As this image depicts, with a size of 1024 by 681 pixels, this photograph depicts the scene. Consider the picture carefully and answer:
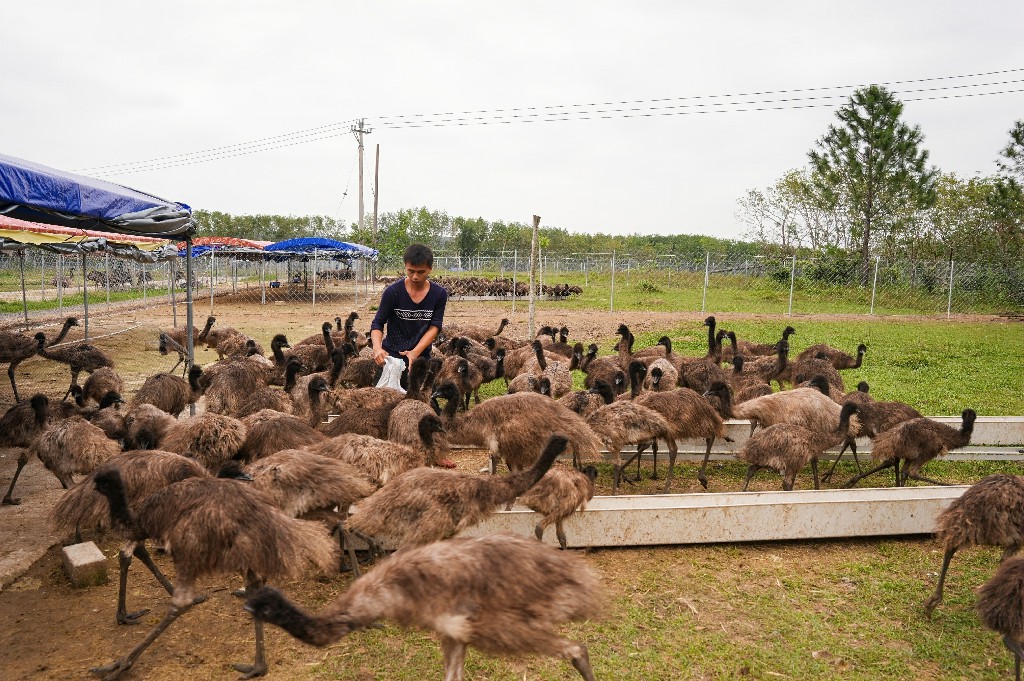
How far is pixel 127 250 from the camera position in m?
17.9

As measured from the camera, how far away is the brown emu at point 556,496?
17.3 feet

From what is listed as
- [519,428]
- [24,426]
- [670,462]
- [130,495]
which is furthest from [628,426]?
[24,426]

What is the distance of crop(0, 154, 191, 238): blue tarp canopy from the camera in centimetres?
633

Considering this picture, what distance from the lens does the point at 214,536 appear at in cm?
397

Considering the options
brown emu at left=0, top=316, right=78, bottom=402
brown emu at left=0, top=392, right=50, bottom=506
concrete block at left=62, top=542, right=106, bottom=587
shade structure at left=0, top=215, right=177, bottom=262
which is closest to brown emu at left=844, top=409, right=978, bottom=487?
concrete block at left=62, top=542, right=106, bottom=587

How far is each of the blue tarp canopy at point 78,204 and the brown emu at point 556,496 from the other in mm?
5375

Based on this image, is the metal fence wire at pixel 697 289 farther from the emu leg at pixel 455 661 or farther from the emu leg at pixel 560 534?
the emu leg at pixel 455 661

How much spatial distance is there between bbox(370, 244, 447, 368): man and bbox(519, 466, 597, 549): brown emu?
2548 mm

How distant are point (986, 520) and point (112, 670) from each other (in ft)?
18.9

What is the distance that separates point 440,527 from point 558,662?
115 centimetres

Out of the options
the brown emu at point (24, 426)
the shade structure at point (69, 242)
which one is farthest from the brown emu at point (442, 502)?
the shade structure at point (69, 242)

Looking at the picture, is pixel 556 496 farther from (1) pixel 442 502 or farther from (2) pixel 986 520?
(2) pixel 986 520

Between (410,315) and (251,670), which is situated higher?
(410,315)

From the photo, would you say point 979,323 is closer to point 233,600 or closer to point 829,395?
point 829,395
